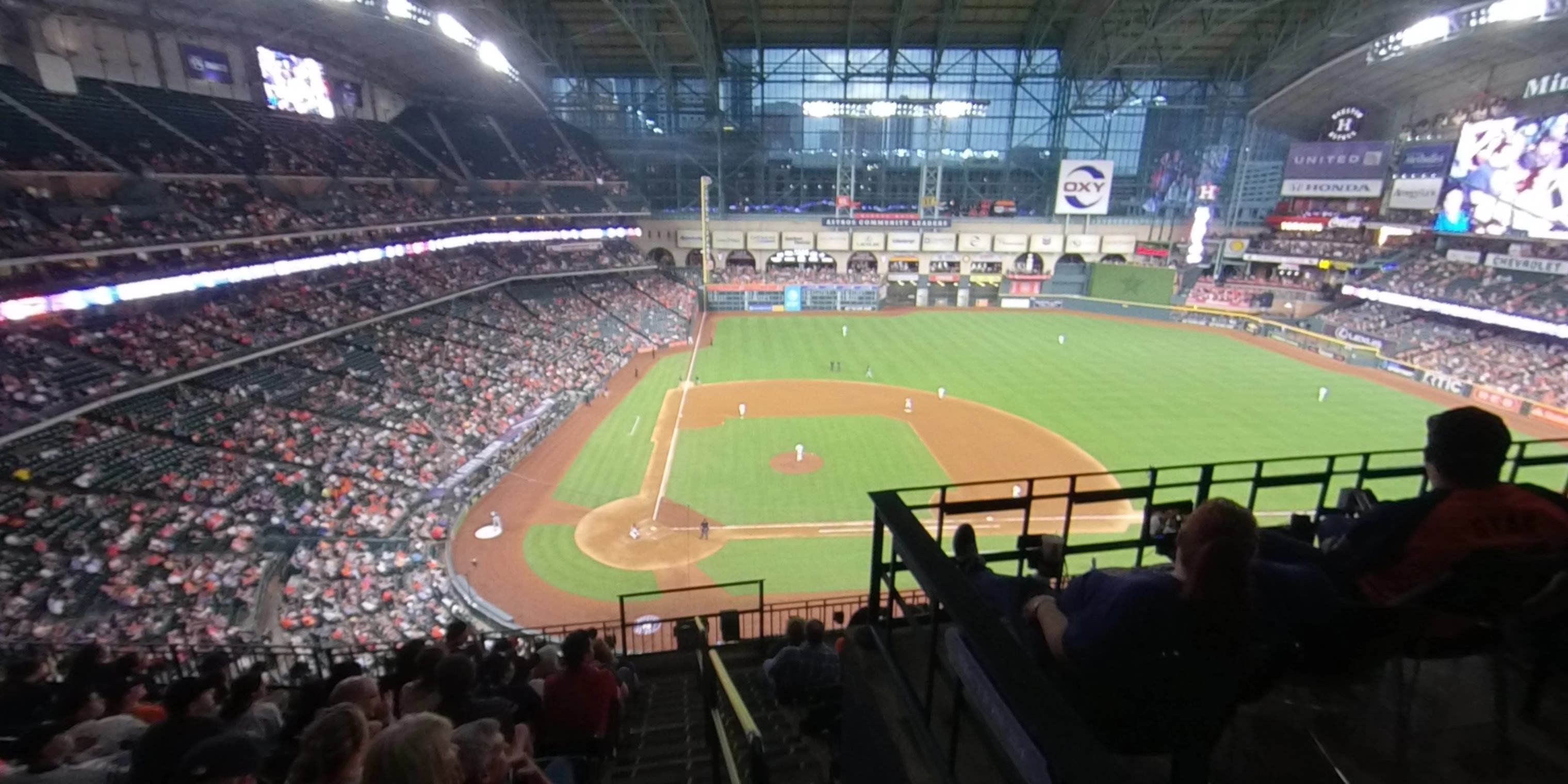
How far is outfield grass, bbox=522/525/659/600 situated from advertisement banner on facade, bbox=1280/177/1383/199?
53.3 m

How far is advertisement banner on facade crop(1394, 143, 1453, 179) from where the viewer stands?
39.6 m

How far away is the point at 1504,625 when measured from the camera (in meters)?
2.93


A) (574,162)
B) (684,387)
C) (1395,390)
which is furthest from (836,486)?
(574,162)

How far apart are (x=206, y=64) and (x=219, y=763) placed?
3674 cm

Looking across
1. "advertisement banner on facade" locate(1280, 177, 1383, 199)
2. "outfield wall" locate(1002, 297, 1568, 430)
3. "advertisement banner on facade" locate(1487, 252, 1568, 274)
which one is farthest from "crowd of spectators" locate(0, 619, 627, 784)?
"advertisement banner on facade" locate(1280, 177, 1383, 199)

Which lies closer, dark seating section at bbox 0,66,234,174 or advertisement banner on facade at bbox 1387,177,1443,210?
dark seating section at bbox 0,66,234,174

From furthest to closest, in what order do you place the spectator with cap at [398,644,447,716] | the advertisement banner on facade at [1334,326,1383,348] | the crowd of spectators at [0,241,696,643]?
the advertisement banner on facade at [1334,326,1383,348] → the crowd of spectators at [0,241,696,643] → the spectator with cap at [398,644,447,716]

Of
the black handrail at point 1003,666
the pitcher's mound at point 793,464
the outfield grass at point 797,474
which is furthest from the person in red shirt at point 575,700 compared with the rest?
the pitcher's mound at point 793,464

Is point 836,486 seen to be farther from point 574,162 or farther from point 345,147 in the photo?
point 574,162

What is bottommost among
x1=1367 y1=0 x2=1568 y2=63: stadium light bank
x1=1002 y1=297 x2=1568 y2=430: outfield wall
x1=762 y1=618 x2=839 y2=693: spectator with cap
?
x1=1002 y1=297 x2=1568 y2=430: outfield wall

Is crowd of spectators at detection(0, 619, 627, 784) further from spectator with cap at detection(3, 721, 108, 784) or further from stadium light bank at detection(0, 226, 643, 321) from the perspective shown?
stadium light bank at detection(0, 226, 643, 321)

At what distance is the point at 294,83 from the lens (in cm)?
3231

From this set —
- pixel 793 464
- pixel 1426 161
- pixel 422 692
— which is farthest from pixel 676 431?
pixel 1426 161

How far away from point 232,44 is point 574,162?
22458 millimetres
